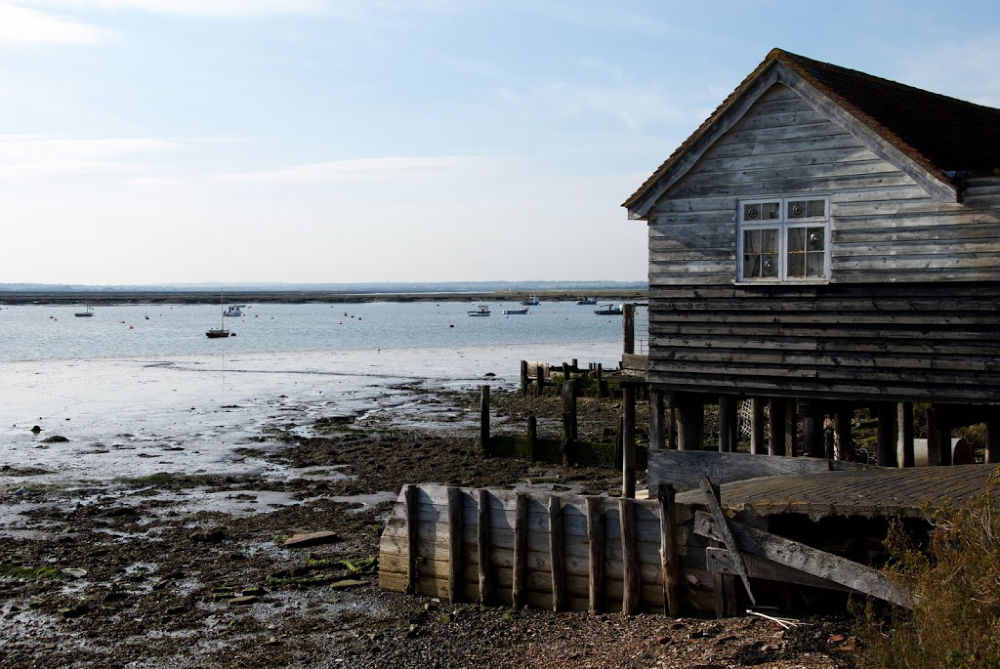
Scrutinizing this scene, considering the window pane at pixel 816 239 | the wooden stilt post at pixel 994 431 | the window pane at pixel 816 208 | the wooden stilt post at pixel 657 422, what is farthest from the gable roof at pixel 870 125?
the wooden stilt post at pixel 994 431

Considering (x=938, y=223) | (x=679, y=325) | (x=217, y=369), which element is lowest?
(x=217, y=369)

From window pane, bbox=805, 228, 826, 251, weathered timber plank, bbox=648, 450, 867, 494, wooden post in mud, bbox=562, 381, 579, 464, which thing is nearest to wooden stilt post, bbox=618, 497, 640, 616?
weathered timber plank, bbox=648, 450, 867, 494

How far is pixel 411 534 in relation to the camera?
15.3 meters

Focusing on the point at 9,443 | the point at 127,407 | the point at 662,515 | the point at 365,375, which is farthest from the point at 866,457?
the point at 365,375

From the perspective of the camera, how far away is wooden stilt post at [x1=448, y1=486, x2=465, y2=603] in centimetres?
1491

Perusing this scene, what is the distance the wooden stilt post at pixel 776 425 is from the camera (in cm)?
1780

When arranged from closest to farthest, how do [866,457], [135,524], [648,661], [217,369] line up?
1. [648,661]
2. [135,524]
3. [866,457]
4. [217,369]

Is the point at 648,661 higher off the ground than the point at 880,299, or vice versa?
the point at 880,299

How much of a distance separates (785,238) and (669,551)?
600 cm

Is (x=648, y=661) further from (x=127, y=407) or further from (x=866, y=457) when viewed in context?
(x=127, y=407)

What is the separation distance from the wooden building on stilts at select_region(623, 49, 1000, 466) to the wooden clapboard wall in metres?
4.15

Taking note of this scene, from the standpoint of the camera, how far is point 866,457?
76.8 feet

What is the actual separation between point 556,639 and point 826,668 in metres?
3.98

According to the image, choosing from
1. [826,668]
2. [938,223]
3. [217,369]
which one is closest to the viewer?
[826,668]
